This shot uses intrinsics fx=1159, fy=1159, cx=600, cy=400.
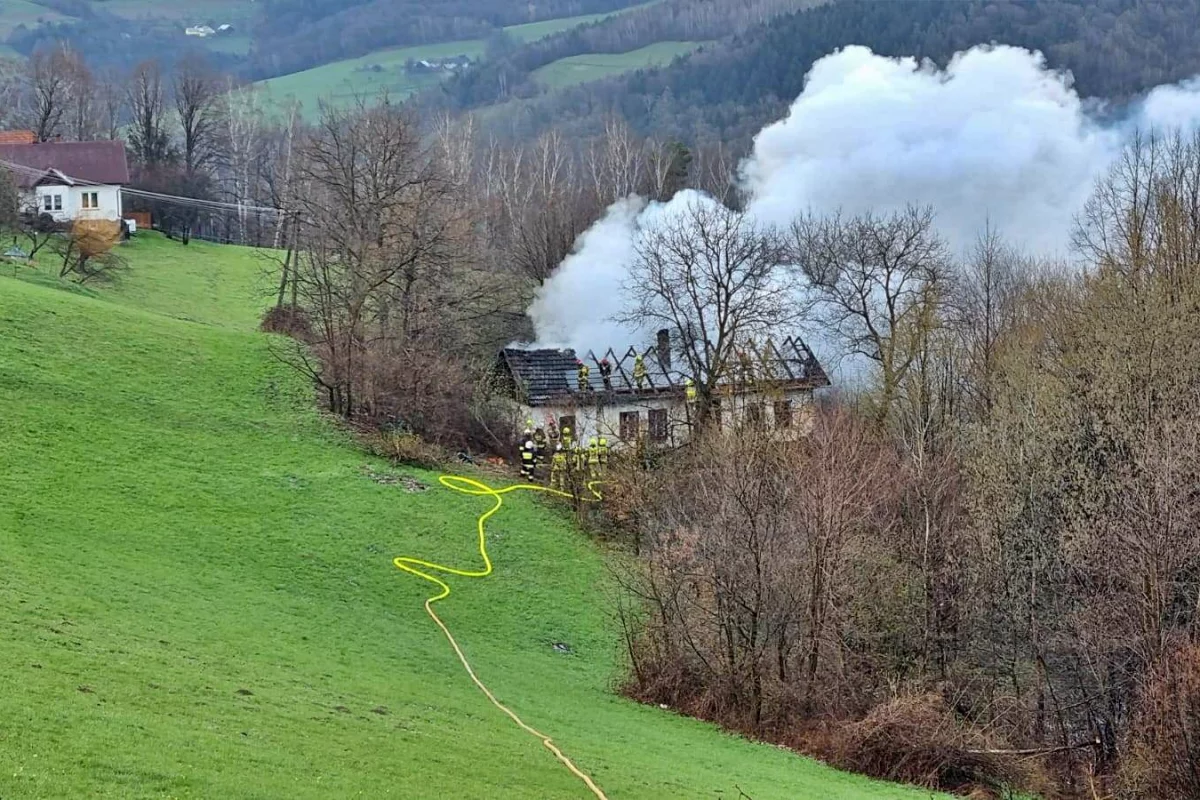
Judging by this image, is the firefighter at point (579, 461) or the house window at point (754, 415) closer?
the house window at point (754, 415)

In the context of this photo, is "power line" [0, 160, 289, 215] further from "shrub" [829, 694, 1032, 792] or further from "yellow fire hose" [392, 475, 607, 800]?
"shrub" [829, 694, 1032, 792]

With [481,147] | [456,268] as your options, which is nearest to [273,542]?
[456,268]

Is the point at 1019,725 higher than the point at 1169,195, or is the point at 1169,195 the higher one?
the point at 1169,195

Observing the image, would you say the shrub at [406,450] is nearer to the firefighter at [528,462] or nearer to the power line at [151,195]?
the firefighter at [528,462]

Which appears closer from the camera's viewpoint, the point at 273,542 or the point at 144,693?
the point at 144,693

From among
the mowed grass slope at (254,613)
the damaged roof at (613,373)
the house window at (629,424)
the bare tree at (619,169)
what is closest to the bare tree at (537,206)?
the bare tree at (619,169)

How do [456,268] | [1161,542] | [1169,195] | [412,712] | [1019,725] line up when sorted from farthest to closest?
[456,268], [1169,195], [1019,725], [1161,542], [412,712]

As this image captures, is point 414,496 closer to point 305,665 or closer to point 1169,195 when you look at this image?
point 305,665

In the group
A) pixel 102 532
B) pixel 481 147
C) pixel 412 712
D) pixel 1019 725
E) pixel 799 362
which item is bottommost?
pixel 1019 725

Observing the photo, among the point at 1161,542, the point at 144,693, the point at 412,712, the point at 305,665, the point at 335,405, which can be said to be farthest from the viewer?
the point at 335,405
